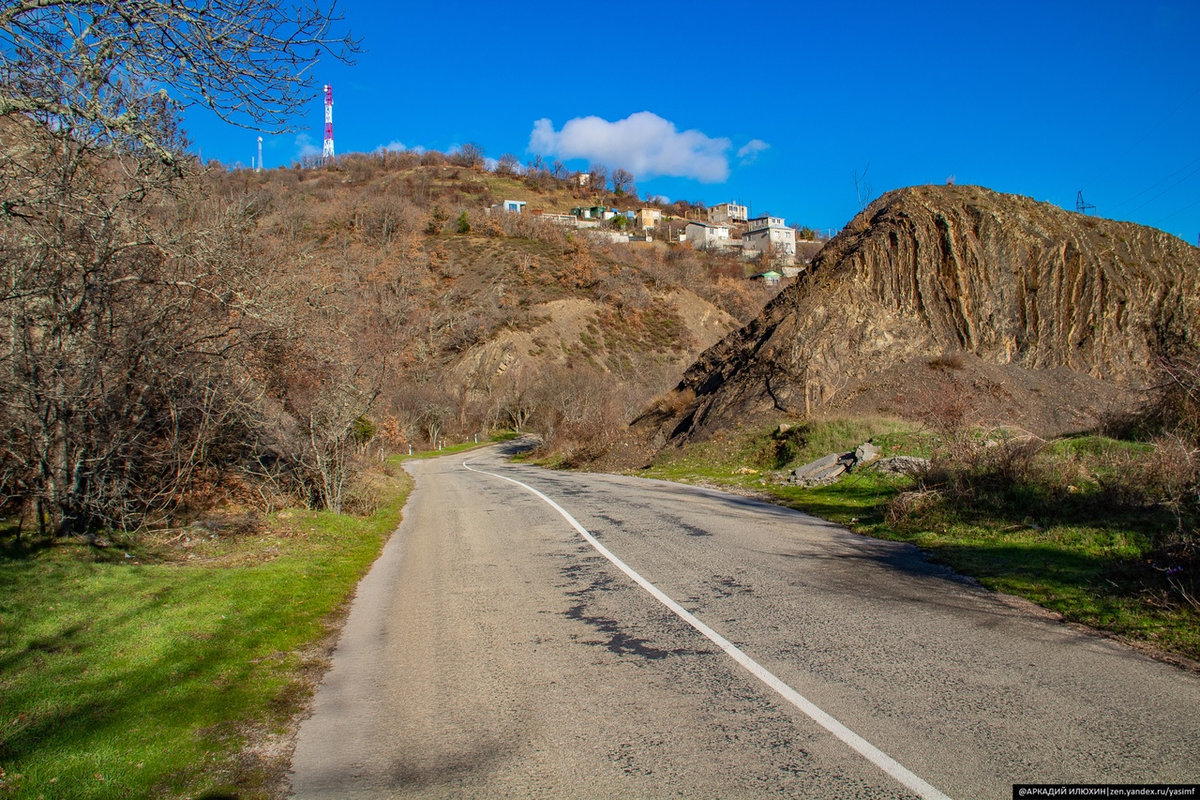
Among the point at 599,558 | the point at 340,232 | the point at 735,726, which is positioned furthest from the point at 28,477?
the point at 340,232

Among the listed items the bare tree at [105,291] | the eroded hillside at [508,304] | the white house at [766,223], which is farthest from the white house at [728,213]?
the bare tree at [105,291]

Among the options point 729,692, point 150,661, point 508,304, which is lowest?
point 150,661

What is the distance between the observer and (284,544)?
10.9 m

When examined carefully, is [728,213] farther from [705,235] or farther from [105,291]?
[105,291]

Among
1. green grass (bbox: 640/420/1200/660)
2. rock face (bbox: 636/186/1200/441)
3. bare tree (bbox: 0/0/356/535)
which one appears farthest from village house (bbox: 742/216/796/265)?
bare tree (bbox: 0/0/356/535)

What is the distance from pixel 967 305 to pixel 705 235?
109237 millimetres

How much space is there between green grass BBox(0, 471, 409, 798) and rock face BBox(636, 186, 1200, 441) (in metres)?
19.0

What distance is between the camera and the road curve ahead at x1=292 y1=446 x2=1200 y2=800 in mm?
3766

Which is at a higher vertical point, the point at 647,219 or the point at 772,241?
the point at 647,219

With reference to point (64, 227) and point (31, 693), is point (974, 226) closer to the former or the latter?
point (64, 227)

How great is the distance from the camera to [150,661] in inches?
223

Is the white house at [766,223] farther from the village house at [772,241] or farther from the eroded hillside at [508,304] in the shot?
the eroded hillside at [508,304]

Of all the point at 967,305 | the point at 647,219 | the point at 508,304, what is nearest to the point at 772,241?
the point at 647,219

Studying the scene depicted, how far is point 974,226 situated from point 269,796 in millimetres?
29670
